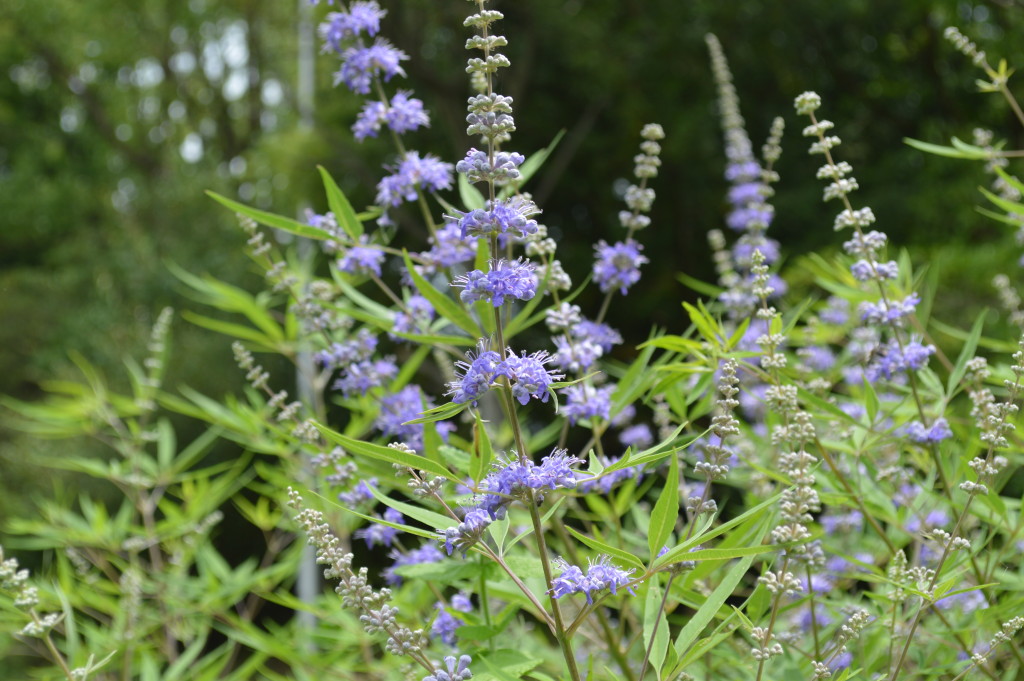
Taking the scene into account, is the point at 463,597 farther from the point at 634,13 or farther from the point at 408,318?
the point at 634,13

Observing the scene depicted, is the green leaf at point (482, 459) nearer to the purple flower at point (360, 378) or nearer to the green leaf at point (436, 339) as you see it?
the green leaf at point (436, 339)

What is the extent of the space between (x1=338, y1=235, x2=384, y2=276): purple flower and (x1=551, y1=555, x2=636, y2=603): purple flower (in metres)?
1.02

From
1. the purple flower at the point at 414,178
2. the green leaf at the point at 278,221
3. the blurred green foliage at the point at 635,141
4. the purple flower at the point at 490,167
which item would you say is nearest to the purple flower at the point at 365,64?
the purple flower at the point at 414,178

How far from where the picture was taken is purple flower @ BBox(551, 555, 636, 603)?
1362 mm

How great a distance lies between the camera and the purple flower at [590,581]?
4.47 ft

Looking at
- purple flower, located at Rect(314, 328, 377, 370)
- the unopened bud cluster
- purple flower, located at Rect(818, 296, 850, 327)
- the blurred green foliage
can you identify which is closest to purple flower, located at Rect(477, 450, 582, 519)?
the unopened bud cluster

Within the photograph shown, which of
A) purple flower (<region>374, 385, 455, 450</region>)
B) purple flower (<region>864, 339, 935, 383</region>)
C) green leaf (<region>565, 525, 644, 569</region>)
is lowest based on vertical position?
purple flower (<region>374, 385, 455, 450</region>)

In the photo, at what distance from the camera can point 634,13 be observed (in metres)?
10.4

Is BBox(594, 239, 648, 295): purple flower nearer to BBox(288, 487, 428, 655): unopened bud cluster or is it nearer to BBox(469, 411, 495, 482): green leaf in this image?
BBox(469, 411, 495, 482): green leaf

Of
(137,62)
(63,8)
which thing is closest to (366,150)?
(63,8)

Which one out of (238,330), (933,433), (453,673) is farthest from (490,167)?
(238,330)

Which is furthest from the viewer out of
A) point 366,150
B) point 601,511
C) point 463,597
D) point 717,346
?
point 366,150

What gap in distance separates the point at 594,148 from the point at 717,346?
29.2 feet

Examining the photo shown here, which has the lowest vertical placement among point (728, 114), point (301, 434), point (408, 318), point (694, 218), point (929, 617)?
point (694, 218)
